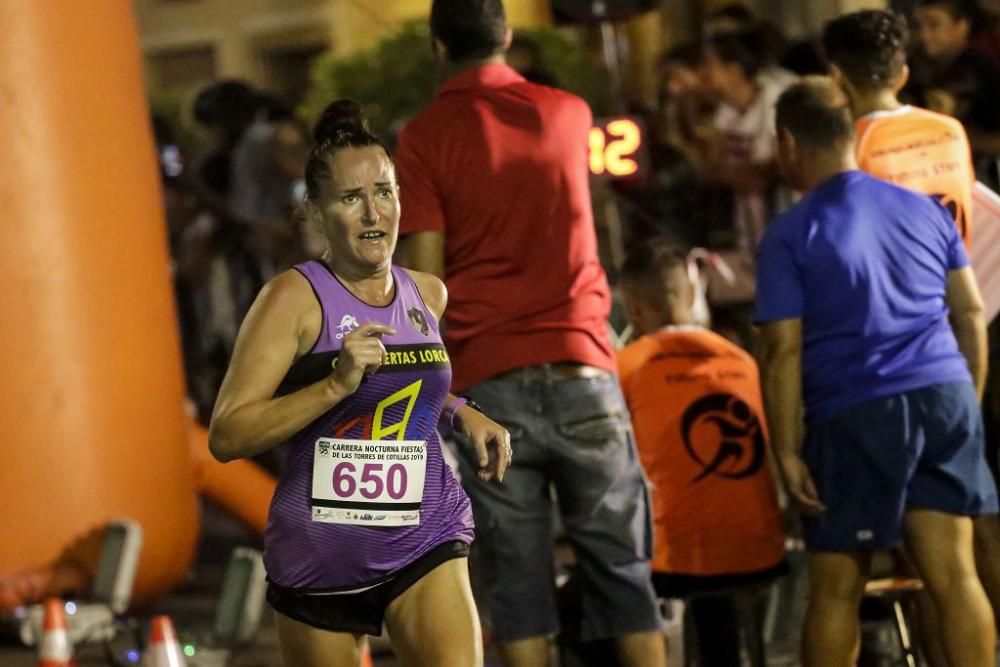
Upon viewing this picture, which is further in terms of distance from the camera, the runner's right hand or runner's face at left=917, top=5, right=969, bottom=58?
runner's face at left=917, top=5, right=969, bottom=58

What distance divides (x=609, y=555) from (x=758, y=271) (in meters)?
0.92

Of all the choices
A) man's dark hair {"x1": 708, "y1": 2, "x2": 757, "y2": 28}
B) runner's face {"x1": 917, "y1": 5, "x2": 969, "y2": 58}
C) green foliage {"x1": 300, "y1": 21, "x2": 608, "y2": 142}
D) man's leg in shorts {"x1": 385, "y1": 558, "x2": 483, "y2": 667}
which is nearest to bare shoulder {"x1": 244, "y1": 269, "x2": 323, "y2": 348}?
man's leg in shorts {"x1": 385, "y1": 558, "x2": 483, "y2": 667}

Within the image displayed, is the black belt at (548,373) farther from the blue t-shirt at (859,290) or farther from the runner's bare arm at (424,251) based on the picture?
the blue t-shirt at (859,290)

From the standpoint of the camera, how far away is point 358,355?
405 centimetres

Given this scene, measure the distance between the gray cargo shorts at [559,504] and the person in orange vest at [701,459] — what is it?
335 mm

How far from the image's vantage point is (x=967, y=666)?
5484mm

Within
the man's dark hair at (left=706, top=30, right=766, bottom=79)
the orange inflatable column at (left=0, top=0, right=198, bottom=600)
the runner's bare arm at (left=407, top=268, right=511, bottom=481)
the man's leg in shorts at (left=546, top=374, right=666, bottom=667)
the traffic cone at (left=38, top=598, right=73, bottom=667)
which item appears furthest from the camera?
the man's dark hair at (left=706, top=30, right=766, bottom=79)

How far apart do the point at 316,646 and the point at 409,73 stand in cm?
845

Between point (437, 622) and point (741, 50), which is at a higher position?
point (741, 50)

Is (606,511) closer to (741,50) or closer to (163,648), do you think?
(163,648)

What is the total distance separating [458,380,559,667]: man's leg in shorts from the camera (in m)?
Result: 5.55

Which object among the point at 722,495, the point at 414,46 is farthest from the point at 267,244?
the point at 722,495

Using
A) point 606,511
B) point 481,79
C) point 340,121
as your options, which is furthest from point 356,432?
point 481,79

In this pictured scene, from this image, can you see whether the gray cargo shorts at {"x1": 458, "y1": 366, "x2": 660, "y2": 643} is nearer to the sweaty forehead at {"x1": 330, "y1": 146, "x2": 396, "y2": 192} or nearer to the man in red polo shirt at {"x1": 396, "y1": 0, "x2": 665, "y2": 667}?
the man in red polo shirt at {"x1": 396, "y1": 0, "x2": 665, "y2": 667}
